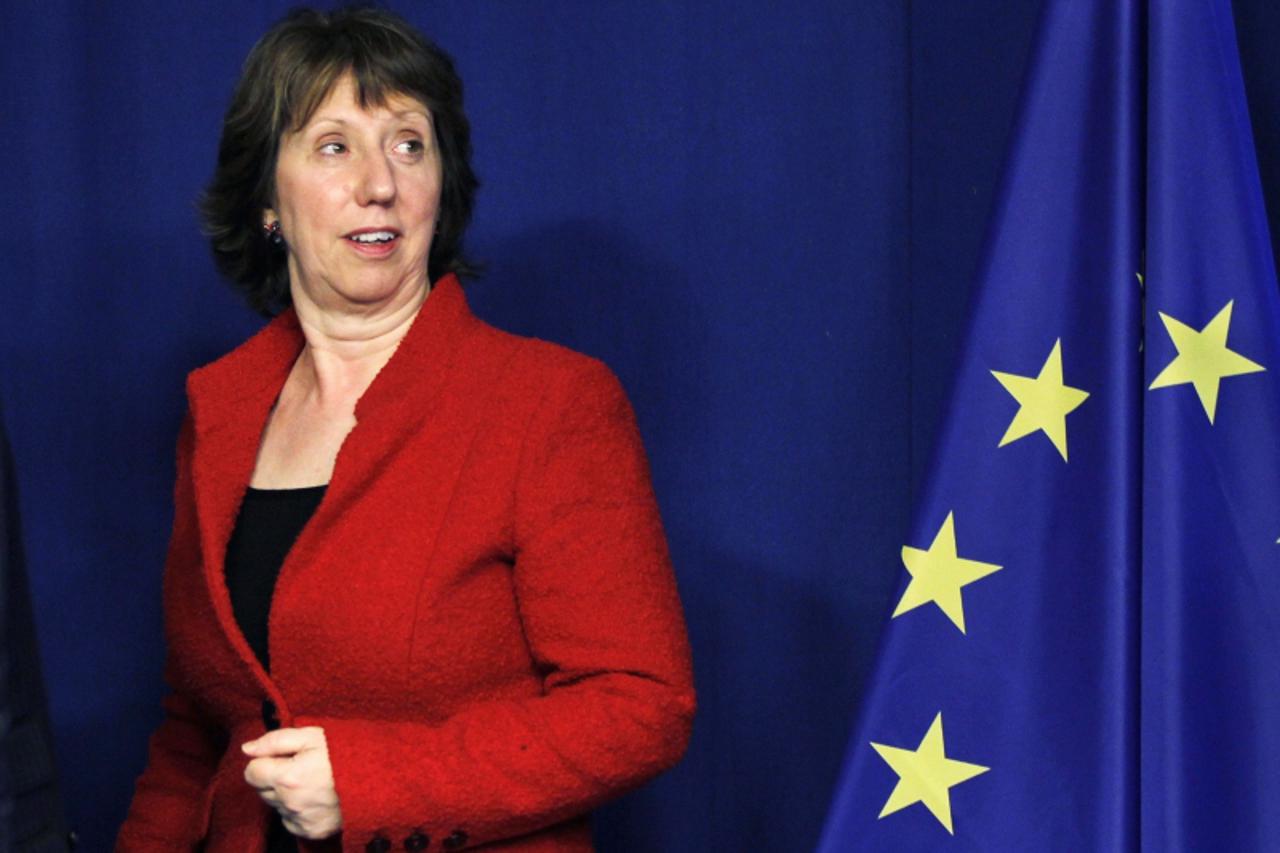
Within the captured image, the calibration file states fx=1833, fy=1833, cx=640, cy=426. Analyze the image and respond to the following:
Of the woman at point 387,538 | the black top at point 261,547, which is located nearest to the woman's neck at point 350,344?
the woman at point 387,538

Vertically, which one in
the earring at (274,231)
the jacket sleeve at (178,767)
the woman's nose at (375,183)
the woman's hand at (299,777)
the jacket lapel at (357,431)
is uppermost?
the woman's nose at (375,183)

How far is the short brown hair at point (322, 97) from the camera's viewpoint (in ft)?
6.16

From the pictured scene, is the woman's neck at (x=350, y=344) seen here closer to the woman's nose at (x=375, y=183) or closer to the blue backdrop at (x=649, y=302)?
the woman's nose at (x=375, y=183)

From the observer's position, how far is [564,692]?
5.54 ft

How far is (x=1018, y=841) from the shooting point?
157cm

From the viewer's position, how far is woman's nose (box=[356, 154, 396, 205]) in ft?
6.05

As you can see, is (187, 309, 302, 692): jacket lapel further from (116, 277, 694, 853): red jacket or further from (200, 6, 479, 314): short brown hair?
(200, 6, 479, 314): short brown hair

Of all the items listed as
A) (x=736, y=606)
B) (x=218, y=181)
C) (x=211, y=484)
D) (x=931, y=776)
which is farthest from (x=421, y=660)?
(x=736, y=606)

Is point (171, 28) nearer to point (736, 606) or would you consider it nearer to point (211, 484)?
point (211, 484)

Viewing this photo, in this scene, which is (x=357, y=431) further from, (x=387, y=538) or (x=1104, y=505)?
(x=1104, y=505)

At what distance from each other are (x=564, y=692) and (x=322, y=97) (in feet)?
2.17

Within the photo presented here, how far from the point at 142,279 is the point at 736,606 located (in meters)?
0.90

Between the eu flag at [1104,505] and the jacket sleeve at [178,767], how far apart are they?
0.73 meters

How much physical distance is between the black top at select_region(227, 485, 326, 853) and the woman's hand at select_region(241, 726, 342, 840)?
153mm
